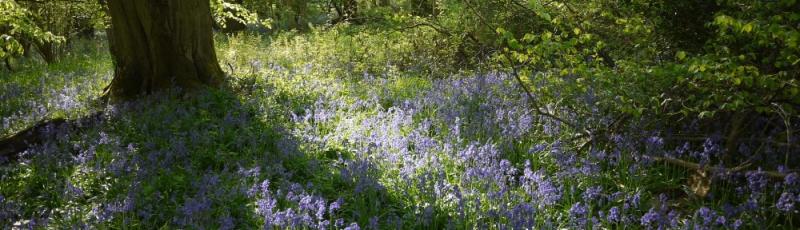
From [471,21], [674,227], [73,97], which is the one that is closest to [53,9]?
[73,97]

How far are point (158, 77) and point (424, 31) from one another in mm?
4695

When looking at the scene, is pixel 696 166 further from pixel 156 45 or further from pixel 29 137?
pixel 156 45

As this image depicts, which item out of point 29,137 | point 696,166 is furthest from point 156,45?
point 696,166

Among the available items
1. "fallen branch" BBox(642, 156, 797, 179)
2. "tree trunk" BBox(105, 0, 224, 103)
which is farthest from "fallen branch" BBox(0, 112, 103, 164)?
"fallen branch" BBox(642, 156, 797, 179)

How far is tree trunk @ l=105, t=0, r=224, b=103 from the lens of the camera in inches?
298

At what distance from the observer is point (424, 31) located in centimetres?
1073

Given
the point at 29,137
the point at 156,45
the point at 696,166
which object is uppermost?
the point at 156,45

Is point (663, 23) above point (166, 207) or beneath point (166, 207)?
above

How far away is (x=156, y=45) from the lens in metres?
7.70

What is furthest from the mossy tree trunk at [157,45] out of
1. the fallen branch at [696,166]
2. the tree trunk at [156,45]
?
the fallen branch at [696,166]

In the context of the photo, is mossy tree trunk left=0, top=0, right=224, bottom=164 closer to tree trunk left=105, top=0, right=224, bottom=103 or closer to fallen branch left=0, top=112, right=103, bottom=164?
tree trunk left=105, top=0, right=224, bottom=103

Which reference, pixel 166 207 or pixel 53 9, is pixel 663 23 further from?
A: pixel 53 9

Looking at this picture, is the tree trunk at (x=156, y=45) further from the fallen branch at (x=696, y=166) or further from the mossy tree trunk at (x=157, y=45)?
the fallen branch at (x=696, y=166)

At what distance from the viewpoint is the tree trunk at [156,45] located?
7.56 metres
